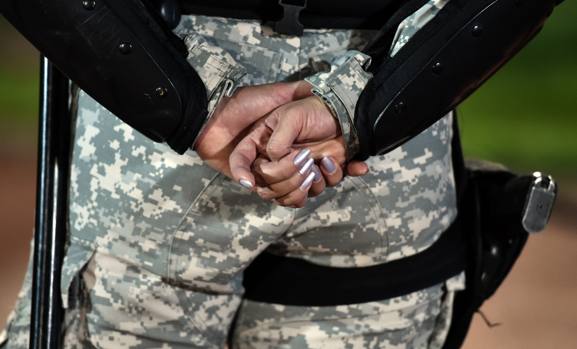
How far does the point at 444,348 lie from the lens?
1055 mm

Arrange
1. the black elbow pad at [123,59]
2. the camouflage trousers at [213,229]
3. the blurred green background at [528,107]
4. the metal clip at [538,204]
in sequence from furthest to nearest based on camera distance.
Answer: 1. the blurred green background at [528,107]
2. the metal clip at [538,204]
3. the camouflage trousers at [213,229]
4. the black elbow pad at [123,59]

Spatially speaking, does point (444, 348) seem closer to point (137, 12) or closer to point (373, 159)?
point (373, 159)

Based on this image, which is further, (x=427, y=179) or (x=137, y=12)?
(x=427, y=179)

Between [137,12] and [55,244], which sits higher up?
[137,12]

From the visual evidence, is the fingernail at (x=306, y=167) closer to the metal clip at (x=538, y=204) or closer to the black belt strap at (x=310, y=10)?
the black belt strap at (x=310, y=10)

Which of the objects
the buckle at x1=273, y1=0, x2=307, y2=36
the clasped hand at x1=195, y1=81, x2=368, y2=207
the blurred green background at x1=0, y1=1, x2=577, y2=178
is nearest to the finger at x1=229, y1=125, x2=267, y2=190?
the clasped hand at x1=195, y1=81, x2=368, y2=207

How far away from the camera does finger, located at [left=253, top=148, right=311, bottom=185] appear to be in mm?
776

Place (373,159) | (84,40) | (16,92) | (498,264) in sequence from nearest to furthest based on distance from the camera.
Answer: (84,40) → (373,159) → (498,264) → (16,92)

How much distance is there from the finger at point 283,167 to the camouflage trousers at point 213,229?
0.10 meters

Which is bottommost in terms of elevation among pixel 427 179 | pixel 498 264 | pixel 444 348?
pixel 444 348

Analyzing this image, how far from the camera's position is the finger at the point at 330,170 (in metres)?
0.80

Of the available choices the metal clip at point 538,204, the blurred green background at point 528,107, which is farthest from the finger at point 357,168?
the blurred green background at point 528,107

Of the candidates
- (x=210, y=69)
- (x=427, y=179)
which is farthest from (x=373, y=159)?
(x=210, y=69)

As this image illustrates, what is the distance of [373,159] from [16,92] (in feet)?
8.69
